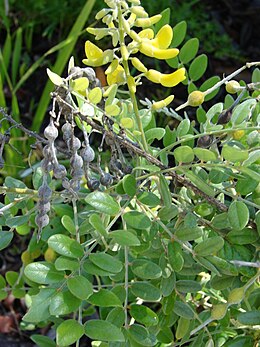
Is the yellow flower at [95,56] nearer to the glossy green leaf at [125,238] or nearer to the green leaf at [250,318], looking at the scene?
the glossy green leaf at [125,238]

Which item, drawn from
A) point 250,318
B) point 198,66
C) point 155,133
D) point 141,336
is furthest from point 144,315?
point 198,66

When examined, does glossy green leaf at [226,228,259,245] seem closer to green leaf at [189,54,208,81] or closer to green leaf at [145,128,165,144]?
green leaf at [145,128,165,144]

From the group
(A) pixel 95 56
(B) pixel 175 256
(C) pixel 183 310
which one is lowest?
(C) pixel 183 310

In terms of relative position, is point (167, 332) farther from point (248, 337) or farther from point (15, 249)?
point (15, 249)

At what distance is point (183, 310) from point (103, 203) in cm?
22

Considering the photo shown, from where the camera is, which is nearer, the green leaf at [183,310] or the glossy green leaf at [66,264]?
the glossy green leaf at [66,264]

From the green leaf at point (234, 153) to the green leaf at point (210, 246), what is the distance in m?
0.10

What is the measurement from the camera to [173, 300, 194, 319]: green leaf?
824mm

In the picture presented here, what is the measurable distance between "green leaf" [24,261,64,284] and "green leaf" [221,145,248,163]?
0.22 metres

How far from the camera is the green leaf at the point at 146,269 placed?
0.75 meters

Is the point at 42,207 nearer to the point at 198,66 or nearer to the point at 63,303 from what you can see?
the point at 63,303

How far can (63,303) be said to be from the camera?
689mm

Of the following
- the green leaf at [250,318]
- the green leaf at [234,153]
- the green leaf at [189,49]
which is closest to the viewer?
the green leaf at [234,153]

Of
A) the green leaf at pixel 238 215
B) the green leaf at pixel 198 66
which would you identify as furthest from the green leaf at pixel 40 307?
the green leaf at pixel 198 66
